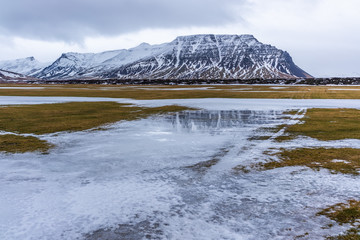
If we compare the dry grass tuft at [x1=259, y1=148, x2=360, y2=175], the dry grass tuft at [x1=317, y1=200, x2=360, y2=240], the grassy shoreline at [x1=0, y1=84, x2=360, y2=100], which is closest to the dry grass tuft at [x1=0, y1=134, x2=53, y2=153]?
the dry grass tuft at [x1=259, y1=148, x2=360, y2=175]

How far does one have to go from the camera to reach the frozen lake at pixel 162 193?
725cm

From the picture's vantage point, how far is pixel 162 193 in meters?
9.38

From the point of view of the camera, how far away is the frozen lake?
7246mm

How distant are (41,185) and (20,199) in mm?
1231

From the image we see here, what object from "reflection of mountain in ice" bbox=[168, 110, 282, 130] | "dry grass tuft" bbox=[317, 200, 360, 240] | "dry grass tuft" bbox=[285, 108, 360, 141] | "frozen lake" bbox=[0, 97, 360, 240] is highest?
"dry grass tuft" bbox=[285, 108, 360, 141]

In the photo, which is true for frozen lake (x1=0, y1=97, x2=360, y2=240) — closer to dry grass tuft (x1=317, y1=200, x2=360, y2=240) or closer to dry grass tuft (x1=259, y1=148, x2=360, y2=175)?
dry grass tuft (x1=317, y1=200, x2=360, y2=240)

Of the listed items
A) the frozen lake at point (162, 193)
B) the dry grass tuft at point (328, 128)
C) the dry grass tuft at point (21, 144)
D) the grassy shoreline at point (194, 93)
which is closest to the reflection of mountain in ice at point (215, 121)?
the dry grass tuft at point (328, 128)

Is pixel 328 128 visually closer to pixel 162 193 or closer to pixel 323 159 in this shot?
pixel 323 159

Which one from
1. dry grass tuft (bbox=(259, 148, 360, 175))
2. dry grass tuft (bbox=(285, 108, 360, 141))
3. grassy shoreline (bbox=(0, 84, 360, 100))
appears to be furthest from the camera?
grassy shoreline (bbox=(0, 84, 360, 100))

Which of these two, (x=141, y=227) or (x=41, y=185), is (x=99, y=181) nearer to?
(x=41, y=185)

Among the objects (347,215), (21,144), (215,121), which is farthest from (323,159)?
(21,144)

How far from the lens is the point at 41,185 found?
10.2m

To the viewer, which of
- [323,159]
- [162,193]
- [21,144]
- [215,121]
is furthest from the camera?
[215,121]

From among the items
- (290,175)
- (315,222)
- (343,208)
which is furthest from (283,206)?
(290,175)
